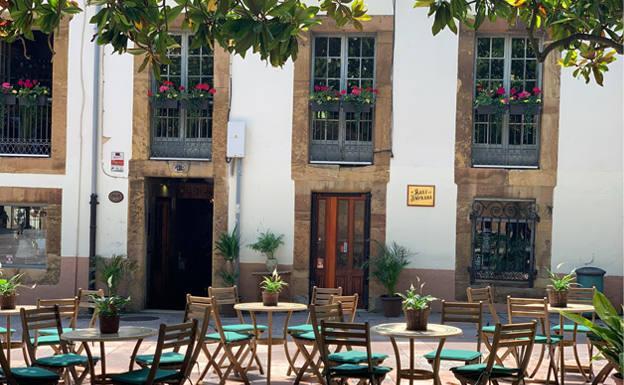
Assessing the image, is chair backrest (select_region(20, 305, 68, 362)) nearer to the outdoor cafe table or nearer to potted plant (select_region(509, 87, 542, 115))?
the outdoor cafe table

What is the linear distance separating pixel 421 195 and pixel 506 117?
1913 millimetres

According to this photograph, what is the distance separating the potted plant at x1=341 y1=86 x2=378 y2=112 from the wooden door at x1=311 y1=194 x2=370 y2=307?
1.45 metres

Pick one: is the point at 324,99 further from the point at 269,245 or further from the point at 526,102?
the point at 526,102

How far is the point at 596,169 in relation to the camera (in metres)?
18.2

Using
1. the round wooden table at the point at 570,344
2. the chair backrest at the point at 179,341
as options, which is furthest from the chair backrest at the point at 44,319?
the round wooden table at the point at 570,344

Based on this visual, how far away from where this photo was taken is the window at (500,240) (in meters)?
18.4

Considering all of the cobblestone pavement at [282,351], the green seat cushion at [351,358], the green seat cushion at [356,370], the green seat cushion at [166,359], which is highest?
the green seat cushion at [351,358]

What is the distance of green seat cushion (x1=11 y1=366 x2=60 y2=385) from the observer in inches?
341

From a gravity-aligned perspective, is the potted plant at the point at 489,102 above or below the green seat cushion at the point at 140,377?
above

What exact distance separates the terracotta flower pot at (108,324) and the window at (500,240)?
1009cm

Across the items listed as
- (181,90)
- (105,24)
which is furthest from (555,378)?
(181,90)

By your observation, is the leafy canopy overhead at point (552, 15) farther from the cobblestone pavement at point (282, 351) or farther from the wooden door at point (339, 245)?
the wooden door at point (339, 245)

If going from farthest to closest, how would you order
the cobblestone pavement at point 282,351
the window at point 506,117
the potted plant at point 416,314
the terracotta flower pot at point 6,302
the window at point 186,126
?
the window at point 186,126 < the window at point 506,117 < the terracotta flower pot at point 6,302 < the cobblestone pavement at point 282,351 < the potted plant at point 416,314

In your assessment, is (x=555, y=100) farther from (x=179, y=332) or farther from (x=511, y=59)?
(x=179, y=332)
